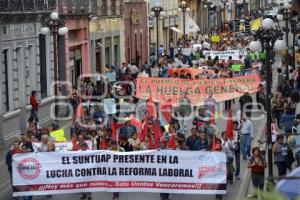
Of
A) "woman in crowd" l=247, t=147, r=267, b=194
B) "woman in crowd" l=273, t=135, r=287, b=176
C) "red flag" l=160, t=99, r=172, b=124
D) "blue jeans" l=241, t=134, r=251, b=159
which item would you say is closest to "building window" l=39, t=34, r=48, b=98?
"red flag" l=160, t=99, r=172, b=124

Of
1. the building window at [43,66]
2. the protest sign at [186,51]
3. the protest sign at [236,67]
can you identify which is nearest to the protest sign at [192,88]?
the building window at [43,66]

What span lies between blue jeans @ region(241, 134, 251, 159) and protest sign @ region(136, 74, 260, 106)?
5892 mm

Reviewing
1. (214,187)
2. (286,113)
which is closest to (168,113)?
(286,113)

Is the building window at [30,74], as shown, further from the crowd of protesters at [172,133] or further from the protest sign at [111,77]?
the protest sign at [111,77]

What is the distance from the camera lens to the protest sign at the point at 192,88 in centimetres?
2670

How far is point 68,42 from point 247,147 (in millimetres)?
18270

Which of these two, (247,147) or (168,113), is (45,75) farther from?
(247,147)

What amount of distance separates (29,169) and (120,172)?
1664 millimetres

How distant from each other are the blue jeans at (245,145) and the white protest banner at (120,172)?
16.6 ft

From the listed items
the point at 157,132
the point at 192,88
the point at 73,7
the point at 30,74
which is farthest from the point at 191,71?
the point at 157,132

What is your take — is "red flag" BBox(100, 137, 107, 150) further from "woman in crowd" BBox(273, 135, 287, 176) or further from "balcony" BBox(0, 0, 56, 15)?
"balcony" BBox(0, 0, 56, 15)

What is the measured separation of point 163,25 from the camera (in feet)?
218

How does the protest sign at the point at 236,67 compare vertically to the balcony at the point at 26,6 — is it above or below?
below

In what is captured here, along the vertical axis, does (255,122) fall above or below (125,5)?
below
